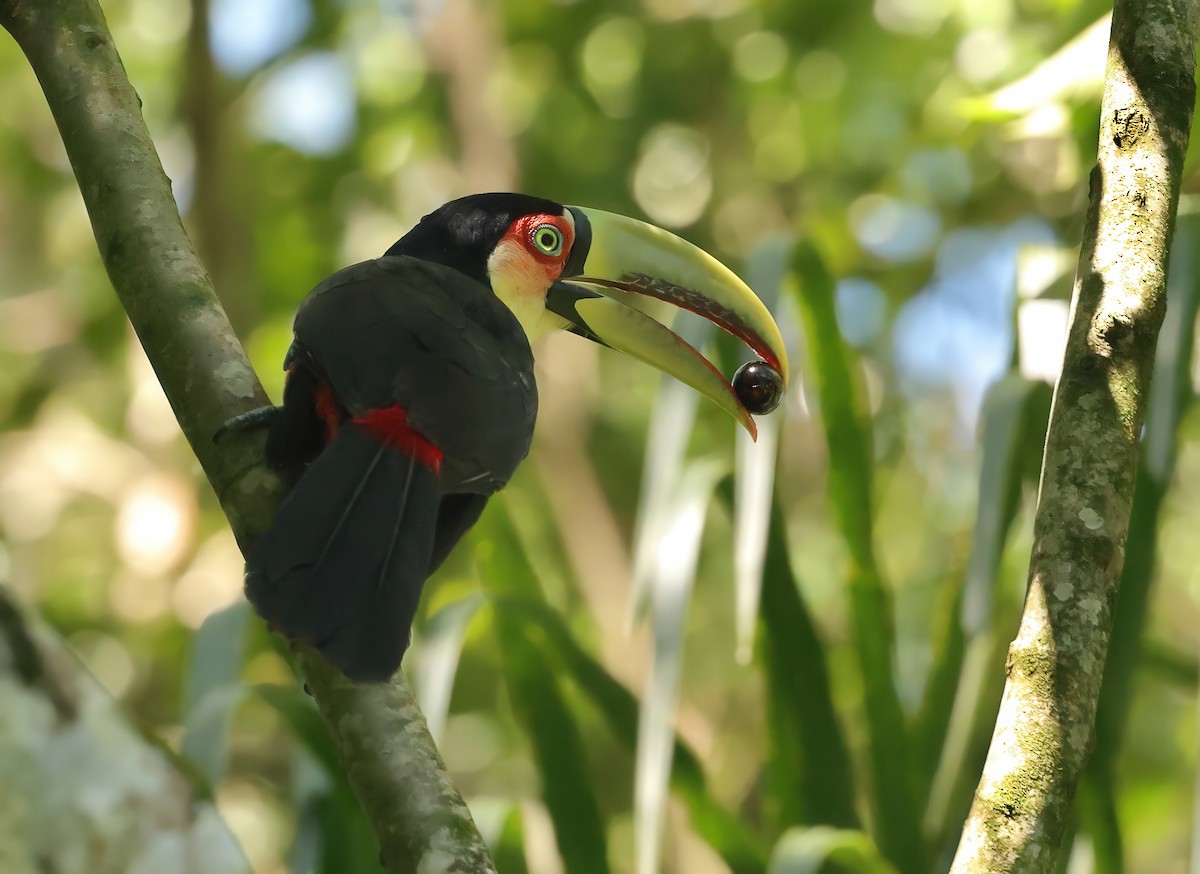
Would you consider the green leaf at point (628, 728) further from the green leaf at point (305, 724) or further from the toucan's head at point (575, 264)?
the toucan's head at point (575, 264)

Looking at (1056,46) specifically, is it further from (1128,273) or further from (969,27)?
(969,27)

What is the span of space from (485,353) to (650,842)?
783mm

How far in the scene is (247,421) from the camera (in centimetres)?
172

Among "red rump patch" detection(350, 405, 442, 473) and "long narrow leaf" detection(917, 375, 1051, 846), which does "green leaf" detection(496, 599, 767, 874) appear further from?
"red rump patch" detection(350, 405, 442, 473)

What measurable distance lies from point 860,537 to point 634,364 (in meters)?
4.43

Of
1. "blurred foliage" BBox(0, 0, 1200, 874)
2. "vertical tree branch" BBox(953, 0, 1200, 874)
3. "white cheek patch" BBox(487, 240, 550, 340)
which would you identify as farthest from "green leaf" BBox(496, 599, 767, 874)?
"vertical tree branch" BBox(953, 0, 1200, 874)

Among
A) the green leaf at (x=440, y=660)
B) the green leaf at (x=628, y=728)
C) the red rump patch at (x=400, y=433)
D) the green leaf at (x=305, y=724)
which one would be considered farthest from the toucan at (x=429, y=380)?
the green leaf at (x=305, y=724)

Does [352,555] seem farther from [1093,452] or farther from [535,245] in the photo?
[535,245]

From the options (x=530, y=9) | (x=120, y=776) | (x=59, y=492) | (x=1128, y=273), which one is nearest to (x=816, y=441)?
(x=530, y=9)

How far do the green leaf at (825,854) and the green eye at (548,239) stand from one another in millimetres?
1225

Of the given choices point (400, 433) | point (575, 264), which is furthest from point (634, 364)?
point (400, 433)

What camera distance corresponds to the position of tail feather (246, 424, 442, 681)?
5.03 ft

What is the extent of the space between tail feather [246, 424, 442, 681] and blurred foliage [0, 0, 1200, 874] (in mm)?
580

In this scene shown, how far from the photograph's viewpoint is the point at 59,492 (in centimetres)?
571
